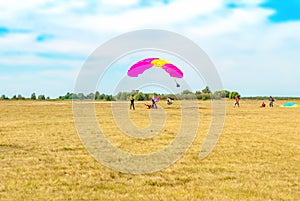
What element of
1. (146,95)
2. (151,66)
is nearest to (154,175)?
(151,66)

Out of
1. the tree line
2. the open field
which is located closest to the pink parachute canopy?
the tree line

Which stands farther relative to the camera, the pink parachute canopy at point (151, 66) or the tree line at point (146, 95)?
the pink parachute canopy at point (151, 66)

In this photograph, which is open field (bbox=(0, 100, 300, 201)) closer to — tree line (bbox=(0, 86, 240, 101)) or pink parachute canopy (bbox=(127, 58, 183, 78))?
tree line (bbox=(0, 86, 240, 101))

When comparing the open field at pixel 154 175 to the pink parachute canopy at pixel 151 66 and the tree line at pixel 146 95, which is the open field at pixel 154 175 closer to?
the tree line at pixel 146 95

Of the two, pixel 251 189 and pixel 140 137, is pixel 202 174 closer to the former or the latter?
pixel 251 189

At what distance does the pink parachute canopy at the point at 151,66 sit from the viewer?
116ft

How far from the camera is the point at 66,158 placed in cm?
1162

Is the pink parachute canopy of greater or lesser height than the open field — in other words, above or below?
above

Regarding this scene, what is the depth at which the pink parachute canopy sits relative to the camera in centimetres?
3534

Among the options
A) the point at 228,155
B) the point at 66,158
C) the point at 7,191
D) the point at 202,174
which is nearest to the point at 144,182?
the point at 202,174

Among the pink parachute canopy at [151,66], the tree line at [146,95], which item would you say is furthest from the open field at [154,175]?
the pink parachute canopy at [151,66]

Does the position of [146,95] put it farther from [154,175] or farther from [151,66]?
[154,175]

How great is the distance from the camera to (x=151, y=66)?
3659cm

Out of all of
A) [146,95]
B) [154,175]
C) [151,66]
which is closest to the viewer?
[154,175]
